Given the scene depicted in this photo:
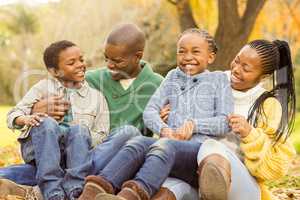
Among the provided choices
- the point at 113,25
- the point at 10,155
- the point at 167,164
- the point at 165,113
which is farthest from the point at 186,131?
the point at 113,25

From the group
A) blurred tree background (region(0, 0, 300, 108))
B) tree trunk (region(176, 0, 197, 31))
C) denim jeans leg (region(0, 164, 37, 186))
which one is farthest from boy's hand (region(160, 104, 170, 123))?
tree trunk (region(176, 0, 197, 31))

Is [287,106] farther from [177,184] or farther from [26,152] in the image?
[26,152]

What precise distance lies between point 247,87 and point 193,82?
0.32m

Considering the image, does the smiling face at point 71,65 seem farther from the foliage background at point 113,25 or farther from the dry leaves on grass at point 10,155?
the dry leaves on grass at point 10,155

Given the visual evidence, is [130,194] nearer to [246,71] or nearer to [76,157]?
[76,157]

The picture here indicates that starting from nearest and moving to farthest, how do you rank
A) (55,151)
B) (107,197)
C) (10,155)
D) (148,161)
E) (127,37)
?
1. (107,197)
2. (148,161)
3. (55,151)
4. (127,37)
5. (10,155)

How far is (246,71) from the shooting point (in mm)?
3406

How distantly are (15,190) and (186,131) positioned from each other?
102 cm

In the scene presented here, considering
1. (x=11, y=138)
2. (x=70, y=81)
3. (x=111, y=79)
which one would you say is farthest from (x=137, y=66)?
(x=11, y=138)

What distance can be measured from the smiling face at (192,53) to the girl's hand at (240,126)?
47 cm

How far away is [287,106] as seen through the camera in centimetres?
337

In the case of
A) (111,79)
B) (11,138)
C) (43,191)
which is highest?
(111,79)

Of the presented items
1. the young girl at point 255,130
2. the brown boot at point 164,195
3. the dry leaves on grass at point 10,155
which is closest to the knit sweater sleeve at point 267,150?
the young girl at point 255,130

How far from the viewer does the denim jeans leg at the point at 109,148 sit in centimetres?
316
